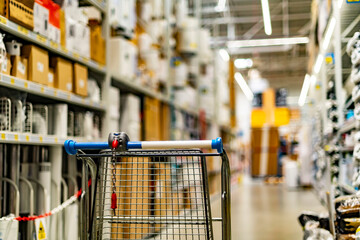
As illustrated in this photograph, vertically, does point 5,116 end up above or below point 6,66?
below

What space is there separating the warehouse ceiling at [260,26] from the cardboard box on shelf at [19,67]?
195 inches

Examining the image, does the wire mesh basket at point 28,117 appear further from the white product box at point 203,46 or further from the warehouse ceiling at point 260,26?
the white product box at point 203,46

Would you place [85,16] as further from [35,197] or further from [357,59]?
[357,59]

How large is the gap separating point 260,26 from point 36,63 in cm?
958

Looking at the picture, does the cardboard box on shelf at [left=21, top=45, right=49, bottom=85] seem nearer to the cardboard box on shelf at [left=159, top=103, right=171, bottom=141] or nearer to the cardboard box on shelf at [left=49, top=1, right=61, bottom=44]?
the cardboard box on shelf at [left=49, top=1, right=61, bottom=44]

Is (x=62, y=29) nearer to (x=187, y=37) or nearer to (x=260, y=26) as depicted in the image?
(x=187, y=37)

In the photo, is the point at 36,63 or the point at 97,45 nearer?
the point at 36,63

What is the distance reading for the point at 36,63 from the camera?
3504 mm

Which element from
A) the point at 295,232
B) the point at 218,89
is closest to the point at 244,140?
the point at 218,89

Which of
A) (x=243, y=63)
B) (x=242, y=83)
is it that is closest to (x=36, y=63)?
(x=243, y=63)

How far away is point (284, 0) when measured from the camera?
11.6 meters

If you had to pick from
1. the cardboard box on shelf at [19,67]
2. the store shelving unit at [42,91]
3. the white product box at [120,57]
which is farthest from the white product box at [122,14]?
the cardboard box on shelf at [19,67]

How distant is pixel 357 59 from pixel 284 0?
8.97m

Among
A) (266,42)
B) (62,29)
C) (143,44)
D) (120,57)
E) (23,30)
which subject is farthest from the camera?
(266,42)
